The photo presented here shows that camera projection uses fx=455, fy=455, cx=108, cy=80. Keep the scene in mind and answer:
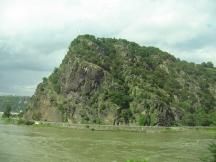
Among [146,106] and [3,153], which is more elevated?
[146,106]

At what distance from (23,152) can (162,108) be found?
5089 inches

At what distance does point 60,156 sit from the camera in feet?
220

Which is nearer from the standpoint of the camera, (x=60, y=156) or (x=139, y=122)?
(x=60, y=156)

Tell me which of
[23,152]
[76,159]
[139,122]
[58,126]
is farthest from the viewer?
[139,122]

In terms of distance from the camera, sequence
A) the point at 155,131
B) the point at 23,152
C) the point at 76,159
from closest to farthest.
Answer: the point at 76,159
the point at 23,152
the point at 155,131

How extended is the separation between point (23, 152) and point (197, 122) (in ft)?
445

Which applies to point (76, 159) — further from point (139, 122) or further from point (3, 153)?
point (139, 122)

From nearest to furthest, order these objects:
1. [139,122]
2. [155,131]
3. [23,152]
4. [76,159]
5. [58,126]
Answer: [76,159]
[23,152]
[155,131]
[58,126]
[139,122]

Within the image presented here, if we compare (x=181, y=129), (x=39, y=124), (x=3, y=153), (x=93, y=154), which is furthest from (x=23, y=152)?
(x=39, y=124)

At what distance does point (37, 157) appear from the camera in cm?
6500

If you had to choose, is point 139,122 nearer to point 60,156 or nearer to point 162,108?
point 162,108

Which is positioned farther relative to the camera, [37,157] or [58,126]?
[58,126]

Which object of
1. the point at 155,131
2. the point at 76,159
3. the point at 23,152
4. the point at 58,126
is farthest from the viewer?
the point at 58,126

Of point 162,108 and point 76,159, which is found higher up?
point 162,108
